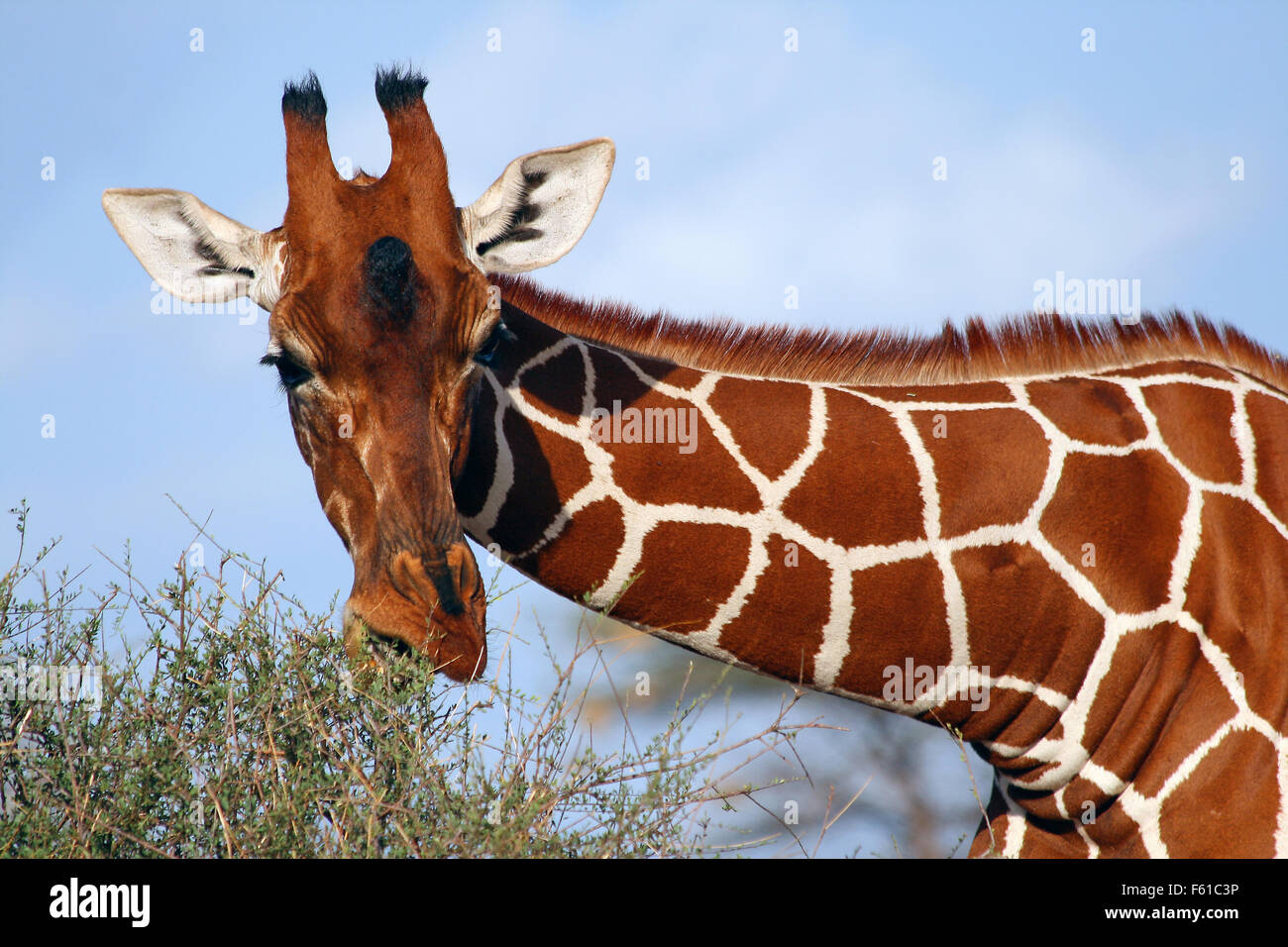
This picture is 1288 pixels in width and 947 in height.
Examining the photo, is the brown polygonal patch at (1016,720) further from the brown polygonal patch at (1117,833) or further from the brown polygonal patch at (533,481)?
the brown polygonal patch at (533,481)

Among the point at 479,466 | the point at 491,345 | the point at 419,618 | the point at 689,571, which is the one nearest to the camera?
the point at 419,618

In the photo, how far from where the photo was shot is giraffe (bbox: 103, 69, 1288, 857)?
475 cm

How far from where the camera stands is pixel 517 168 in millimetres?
4961

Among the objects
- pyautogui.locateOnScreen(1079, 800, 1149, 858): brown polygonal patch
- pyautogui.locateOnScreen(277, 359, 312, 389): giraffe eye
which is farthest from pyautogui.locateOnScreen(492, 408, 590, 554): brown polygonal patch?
pyautogui.locateOnScreen(1079, 800, 1149, 858): brown polygonal patch

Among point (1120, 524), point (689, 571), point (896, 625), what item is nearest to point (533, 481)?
point (689, 571)

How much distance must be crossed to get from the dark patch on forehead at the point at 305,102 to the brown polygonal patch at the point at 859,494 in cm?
244

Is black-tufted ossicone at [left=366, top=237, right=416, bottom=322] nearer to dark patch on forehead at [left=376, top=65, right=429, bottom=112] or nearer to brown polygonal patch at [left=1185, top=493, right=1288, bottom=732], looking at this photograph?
dark patch on forehead at [left=376, top=65, right=429, bottom=112]

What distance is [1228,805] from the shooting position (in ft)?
15.3

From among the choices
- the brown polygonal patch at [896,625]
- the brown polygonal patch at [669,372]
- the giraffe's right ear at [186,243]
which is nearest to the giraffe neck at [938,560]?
the brown polygonal patch at [896,625]

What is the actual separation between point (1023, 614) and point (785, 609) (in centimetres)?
97

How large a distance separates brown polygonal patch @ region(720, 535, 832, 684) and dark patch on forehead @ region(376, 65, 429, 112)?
231 centimetres

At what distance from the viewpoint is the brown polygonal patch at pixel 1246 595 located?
4801mm

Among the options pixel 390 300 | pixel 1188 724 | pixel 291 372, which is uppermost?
pixel 390 300

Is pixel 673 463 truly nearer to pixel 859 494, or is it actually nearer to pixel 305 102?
pixel 859 494
